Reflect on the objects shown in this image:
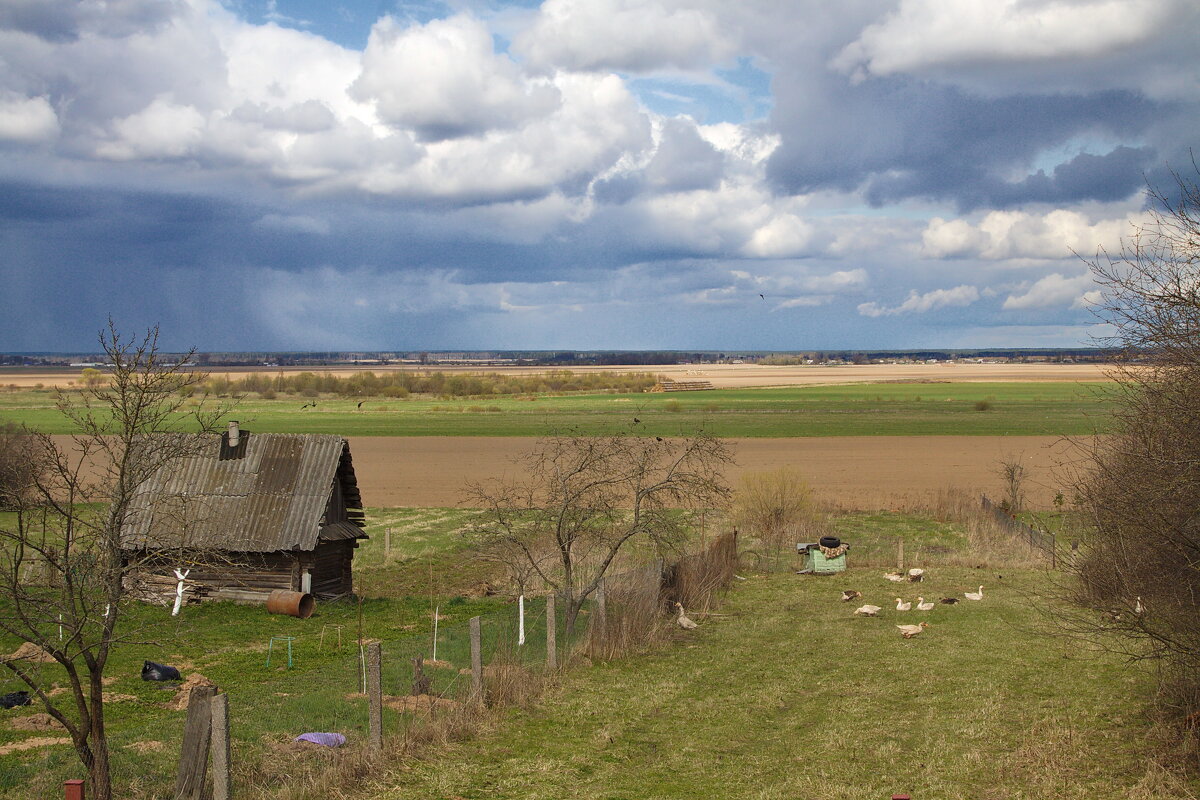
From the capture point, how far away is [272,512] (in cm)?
2595

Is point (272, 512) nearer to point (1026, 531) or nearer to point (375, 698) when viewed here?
point (375, 698)

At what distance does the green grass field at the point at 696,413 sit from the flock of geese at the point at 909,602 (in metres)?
40.3

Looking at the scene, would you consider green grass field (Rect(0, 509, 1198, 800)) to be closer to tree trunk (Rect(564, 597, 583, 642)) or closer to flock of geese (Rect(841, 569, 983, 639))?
flock of geese (Rect(841, 569, 983, 639))

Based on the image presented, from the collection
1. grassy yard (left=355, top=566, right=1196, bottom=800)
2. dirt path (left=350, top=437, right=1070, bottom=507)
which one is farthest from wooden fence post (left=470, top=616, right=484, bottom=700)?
dirt path (left=350, top=437, right=1070, bottom=507)

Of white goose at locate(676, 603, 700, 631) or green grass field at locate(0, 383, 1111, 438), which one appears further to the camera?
green grass field at locate(0, 383, 1111, 438)

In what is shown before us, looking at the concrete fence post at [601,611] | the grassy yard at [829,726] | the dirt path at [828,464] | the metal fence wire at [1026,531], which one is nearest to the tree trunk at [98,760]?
the grassy yard at [829,726]

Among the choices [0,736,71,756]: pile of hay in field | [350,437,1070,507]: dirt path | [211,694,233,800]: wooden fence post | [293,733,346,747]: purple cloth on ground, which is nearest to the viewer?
[211,694,233,800]: wooden fence post

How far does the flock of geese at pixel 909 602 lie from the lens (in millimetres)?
19516

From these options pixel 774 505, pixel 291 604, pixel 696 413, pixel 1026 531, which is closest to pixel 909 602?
pixel 1026 531

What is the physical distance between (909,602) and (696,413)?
89.6 meters

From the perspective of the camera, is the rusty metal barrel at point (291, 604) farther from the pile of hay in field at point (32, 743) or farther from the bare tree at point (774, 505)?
the bare tree at point (774, 505)

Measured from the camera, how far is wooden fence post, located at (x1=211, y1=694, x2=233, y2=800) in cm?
883

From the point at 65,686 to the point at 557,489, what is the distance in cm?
911

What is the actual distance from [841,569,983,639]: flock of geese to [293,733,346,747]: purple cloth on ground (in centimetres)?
1200
